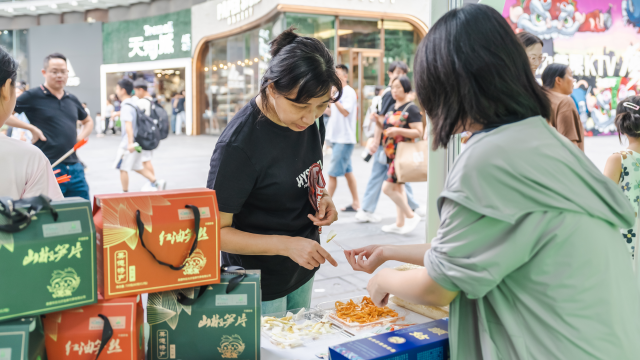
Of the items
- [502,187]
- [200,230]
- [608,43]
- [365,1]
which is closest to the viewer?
[502,187]

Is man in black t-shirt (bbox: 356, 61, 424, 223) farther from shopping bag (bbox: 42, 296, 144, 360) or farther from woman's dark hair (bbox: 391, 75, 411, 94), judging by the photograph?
shopping bag (bbox: 42, 296, 144, 360)

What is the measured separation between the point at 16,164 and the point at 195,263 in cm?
66

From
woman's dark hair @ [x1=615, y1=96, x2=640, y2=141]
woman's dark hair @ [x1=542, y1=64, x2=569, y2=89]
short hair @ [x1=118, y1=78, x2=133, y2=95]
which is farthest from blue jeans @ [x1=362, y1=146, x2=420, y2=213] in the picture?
short hair @ [x1=118, y1=78, x2=133, y2=95]

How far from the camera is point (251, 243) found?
5.56 feet

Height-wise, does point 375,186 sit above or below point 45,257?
below

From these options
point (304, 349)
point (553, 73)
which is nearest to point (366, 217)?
point (553, 73)

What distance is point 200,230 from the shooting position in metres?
1.28

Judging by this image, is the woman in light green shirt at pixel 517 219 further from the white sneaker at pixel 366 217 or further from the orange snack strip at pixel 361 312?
the white sneaker at pixel 366 217

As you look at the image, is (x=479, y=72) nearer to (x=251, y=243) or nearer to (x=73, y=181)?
(x=251, y=243)

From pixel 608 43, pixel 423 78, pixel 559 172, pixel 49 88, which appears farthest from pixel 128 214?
pixel 608 43

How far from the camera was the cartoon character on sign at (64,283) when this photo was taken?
1112 millimetres

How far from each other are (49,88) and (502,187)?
4.31 meters

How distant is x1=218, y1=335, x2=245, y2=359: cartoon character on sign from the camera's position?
4.32 ft

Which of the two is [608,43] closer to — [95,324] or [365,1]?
[365,1]
